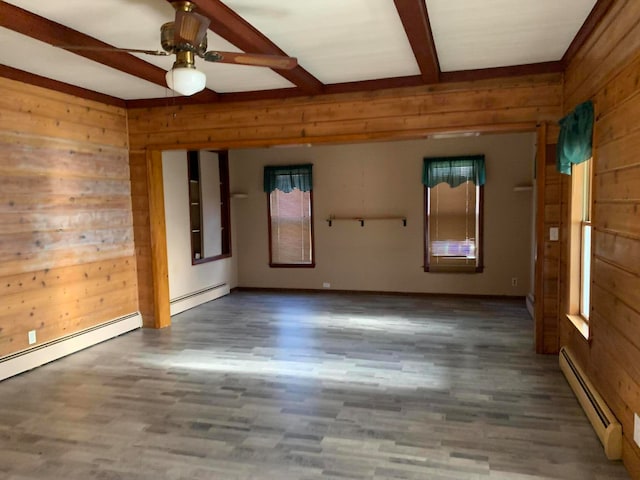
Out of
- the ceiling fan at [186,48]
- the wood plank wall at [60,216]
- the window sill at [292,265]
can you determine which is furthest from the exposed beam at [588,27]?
the window sill at [292,265]

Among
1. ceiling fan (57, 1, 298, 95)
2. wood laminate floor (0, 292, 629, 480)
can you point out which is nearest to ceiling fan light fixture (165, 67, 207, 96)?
ceiling fan (57, 1, 298, 95)

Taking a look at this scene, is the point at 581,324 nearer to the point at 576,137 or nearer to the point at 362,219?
the point at 576,137

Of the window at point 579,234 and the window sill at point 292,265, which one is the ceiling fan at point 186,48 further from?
the window sill at point 292,265

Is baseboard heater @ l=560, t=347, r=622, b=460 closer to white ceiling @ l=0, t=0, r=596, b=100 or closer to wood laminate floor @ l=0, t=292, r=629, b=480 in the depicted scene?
wood laminate floor @ l=0, t=292, r=629, b=480

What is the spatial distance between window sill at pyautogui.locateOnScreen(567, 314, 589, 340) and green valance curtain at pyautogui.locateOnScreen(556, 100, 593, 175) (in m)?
1.18

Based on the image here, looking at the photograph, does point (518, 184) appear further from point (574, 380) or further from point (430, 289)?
point (574, 380)

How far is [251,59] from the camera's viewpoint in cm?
264

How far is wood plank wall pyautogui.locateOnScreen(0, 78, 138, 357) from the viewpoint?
3.99 meters

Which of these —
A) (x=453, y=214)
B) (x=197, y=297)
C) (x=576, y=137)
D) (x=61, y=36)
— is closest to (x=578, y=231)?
(x=576, y=137)

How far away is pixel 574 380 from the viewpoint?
3.39 metres

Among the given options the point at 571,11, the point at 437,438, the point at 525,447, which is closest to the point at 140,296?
the point at 437,438

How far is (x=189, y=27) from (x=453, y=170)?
5.27 m

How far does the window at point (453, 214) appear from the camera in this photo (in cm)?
689

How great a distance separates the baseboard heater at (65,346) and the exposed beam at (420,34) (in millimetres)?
4103
